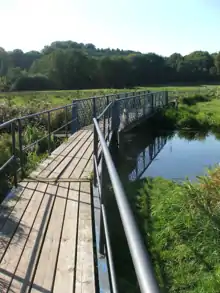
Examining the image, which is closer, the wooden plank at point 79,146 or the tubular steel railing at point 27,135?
the tubular steel railing at point 27,135

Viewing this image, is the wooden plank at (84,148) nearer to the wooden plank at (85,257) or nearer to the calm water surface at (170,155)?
the calm water surface at (170,155)

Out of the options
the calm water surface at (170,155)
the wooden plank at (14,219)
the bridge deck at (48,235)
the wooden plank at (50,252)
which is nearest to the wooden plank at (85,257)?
the bridge deck at (48,235)

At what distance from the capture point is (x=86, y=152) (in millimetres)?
8703

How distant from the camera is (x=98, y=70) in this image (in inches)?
3137

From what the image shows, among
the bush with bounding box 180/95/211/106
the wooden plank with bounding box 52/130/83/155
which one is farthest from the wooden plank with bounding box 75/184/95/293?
the bush with bounding box 180/95/211/106

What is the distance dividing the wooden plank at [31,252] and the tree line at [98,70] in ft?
183

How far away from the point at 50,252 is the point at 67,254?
0.56ft

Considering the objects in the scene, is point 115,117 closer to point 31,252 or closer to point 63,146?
point 63,146

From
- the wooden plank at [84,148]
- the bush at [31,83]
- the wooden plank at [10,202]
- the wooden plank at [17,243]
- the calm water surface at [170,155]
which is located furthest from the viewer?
the bush at [31,83]

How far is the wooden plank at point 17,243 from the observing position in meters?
3.27

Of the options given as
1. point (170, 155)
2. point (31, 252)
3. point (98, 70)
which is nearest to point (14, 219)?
point (31, 252)

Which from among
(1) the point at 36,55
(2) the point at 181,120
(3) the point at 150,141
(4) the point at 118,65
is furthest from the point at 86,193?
(1) the point at 36,55

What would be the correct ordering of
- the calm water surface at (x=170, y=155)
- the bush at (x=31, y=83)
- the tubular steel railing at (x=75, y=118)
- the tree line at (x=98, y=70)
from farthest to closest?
the tree line at (x=98, y=70) → the bush at (x=31, y=83) → the calm water surface at (x=170, y=155) → the tubular steel railing at (x=75, y=118)

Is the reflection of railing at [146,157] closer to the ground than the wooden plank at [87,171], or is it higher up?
closer to the ground
